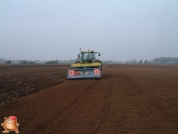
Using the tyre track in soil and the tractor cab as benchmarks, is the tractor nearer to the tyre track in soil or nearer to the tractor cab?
the tractor cab

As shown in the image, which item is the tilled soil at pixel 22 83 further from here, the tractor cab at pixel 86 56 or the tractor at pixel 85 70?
the tractor cab at pixel 86 56

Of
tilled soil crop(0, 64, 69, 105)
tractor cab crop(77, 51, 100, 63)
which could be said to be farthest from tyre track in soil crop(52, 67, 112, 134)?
tractor cab crop(77, 51, 100, 63)

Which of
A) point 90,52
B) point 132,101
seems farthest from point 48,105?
point 90,52

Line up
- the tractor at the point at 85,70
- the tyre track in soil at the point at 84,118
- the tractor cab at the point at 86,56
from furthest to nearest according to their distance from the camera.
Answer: the tractor cab at the point at 86,56 → the tractor at the point at 85,70 → the tyre track in soil at the point at 84,118

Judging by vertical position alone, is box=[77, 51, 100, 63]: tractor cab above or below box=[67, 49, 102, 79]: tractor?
above

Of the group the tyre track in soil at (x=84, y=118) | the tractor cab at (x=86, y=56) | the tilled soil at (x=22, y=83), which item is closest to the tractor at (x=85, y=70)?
the tilled soil at (x=22, y=83)

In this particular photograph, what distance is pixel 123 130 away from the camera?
15.0 feet

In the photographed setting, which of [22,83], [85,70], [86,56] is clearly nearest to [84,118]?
[22,83]

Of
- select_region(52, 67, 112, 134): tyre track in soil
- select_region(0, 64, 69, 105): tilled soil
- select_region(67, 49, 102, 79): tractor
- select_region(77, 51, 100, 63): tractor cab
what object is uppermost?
select_region(77, 51, 100, 63): tractor cab

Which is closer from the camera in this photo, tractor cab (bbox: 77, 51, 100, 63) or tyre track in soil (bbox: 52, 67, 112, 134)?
tyre track in soil (bbox: 52, 67, 112, 134)

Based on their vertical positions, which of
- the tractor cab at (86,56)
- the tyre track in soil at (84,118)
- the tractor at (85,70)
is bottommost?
the tyre track in soil at (84,118)

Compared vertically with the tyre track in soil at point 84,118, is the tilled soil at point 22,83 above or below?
above

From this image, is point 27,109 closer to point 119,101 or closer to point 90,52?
point 119,101

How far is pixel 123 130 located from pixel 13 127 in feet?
8.13
